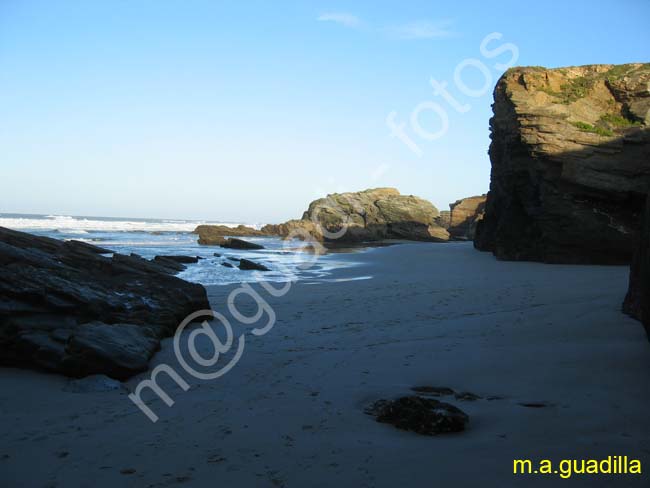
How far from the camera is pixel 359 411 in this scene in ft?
13.1

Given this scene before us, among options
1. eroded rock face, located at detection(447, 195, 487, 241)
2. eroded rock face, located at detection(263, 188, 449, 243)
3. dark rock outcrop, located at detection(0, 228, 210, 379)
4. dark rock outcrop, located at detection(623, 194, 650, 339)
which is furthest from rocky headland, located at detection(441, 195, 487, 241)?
dark rock outcrop, located at detection(0, 228, 210, 379)

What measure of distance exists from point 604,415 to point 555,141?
542 inches

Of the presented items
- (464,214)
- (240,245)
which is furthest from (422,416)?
(464,214)

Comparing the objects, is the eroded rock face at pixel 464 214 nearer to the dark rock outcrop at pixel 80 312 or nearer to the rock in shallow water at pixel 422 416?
the dark rock outcrop at pixel 80 312

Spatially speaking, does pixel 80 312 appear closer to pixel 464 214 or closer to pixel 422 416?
pixel 422 416

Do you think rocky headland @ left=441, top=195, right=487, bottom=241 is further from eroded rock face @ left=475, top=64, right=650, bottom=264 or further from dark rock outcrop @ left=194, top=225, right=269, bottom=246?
eroded rock face @ left=475, top=64, right=650, bottom=264

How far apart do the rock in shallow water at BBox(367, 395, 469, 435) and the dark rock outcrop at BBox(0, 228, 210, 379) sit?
298 cm

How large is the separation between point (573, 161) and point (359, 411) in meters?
13.4

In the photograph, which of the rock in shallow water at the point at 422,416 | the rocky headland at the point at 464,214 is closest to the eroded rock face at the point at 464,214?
the rocky headland at the point at 464,214

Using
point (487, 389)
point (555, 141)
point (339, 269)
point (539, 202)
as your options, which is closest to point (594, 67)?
point (555, 141)

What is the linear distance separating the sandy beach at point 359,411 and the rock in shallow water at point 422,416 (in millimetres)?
98

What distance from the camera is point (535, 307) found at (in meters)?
7.66

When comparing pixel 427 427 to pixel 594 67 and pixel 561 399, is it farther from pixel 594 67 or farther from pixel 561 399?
pixel 594 67

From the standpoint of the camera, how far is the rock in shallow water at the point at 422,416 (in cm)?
343
